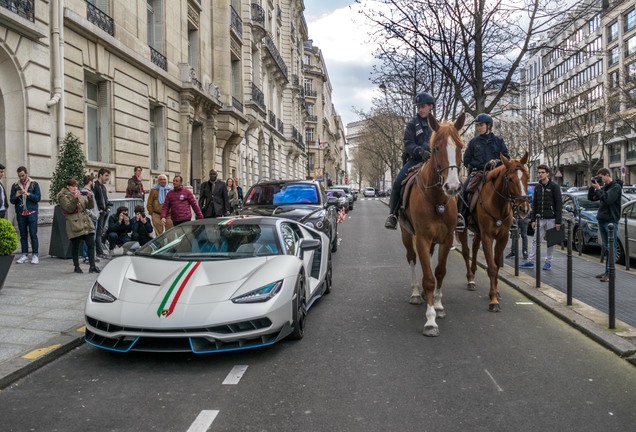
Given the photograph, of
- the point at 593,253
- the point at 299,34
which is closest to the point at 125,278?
the point at 593,253

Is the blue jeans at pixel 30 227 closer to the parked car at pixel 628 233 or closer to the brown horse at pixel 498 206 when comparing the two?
the brown horse at pixel 498 206

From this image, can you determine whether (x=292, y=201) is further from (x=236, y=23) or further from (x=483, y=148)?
(x=236, y=23)

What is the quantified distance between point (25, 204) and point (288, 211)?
5343 millimetres

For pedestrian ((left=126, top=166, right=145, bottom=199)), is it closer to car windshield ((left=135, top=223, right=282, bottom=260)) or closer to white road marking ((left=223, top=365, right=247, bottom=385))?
car windshield ((left=135, top=223, right=282, bottom=260))

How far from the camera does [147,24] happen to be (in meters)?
20.0

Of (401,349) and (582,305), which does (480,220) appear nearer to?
(582,305)

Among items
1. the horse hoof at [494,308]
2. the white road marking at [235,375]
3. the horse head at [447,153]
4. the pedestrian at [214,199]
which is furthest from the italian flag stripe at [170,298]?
the pedestrian at [214,199]

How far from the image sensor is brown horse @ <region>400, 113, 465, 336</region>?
5773mm

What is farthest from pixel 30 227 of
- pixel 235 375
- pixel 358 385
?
pixel 358 385

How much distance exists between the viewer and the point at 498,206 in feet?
24.9

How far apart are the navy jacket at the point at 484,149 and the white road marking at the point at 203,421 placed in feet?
20.9

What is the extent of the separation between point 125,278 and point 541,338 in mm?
4470

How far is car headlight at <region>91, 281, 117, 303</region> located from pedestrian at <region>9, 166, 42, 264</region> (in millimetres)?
6488

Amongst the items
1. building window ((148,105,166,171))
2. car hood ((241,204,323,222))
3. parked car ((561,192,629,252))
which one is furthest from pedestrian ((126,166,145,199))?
parked car ((561,192,629,252))
